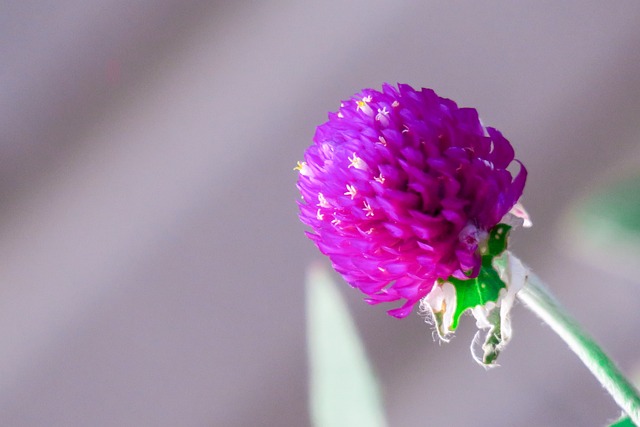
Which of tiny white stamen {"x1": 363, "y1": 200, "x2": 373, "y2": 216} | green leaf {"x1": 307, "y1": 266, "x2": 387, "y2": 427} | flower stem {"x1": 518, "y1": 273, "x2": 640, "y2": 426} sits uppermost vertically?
flower stem {"x1": 518, "y1": 273, "x2": 640, "y2": 426}

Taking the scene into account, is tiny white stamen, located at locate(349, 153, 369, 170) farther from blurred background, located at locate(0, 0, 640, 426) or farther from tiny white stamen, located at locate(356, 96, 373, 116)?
blurred background, located at locate(0, 0, 640, 426)

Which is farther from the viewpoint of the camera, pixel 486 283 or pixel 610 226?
pixel 610 226

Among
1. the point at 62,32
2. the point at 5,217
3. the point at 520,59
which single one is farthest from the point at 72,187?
the point at 520,59

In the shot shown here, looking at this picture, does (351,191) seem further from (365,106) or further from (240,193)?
(240,193)

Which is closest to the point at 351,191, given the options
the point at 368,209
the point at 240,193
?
the point at 368,209

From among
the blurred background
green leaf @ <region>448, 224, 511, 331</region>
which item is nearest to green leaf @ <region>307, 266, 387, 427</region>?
the blurred background

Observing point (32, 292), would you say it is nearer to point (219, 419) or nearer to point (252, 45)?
point (219, 419)

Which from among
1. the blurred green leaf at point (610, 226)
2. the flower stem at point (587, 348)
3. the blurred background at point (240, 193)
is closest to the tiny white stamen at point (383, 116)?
the flower stem at point (587, 348)
